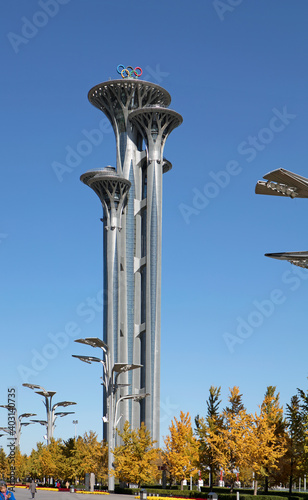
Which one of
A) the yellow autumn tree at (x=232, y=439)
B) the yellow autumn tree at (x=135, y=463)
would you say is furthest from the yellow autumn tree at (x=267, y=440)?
the yellow autumn tree at (x=135, y=463)

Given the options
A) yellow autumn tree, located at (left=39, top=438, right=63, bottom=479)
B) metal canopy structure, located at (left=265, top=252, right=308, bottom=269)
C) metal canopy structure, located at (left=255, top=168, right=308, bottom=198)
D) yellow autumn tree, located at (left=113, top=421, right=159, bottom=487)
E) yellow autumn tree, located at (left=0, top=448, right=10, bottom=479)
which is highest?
metal canopy structure, located at (left=255, top=168, right=308, bottom=198)

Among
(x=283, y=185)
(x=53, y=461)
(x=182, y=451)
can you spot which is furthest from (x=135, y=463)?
(x=283, y=185)

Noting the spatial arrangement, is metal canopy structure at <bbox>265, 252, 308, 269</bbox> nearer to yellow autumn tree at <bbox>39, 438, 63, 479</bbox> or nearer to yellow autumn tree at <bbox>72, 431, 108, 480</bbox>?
yellow autumn tree at <bbox>72, 431, 108, 480</bbox>

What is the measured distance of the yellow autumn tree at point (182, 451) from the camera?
168ft

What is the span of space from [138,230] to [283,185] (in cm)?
6827

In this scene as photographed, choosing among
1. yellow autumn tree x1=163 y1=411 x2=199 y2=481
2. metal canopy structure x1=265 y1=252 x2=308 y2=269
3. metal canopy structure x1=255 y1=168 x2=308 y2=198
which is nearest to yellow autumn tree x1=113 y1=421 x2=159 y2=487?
yellow autumn tree x1=163 y1=411 x2=199 y2=481

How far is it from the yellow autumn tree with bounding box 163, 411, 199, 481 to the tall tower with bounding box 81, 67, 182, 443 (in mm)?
31295

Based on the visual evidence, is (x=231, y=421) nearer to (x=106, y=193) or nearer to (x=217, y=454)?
(x=217, y=454)

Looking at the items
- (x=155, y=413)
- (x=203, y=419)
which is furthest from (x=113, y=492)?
(x=155, y=413)

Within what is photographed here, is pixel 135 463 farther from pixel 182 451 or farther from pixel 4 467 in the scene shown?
pixel 4 467

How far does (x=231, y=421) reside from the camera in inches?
1948

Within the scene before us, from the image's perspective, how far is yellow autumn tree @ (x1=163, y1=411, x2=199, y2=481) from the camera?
51281 mm

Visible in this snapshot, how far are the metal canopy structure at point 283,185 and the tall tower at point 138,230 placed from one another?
58.6 m

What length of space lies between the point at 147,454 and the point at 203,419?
5.61 m
